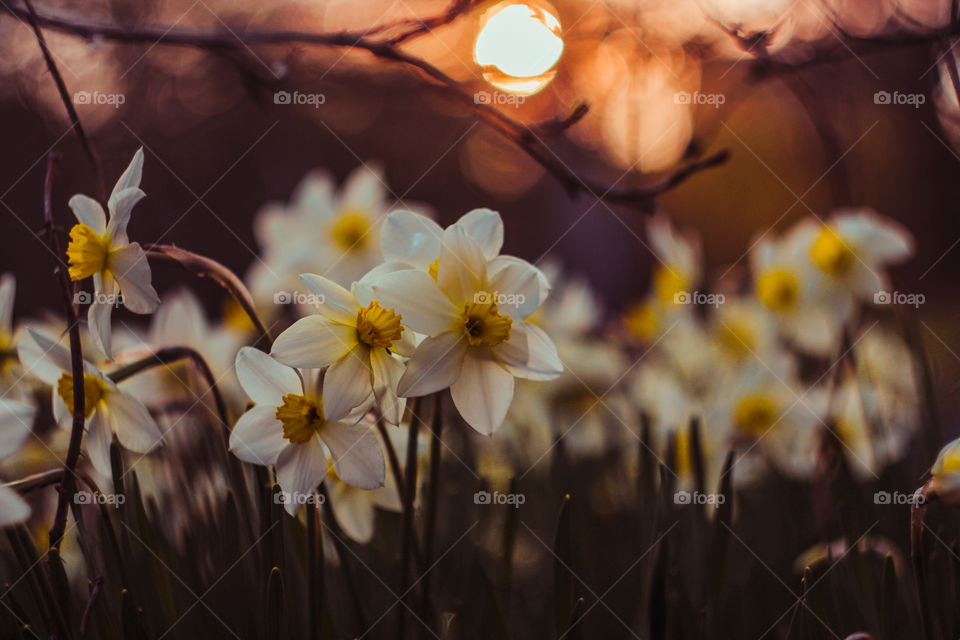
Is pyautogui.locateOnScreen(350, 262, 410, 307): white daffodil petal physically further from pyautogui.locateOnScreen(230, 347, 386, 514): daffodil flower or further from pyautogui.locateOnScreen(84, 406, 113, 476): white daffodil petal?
pyautogui.locateOnScreen(84, 406, 113, 476): white daffodil petal

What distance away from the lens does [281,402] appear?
2.17ft

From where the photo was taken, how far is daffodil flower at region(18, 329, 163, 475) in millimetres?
679

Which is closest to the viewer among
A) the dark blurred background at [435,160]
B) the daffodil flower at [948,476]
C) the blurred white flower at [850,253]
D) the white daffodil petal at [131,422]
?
the daffodil flower at [948,476]

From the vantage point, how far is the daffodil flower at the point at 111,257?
62cm

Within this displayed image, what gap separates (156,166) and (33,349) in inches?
167

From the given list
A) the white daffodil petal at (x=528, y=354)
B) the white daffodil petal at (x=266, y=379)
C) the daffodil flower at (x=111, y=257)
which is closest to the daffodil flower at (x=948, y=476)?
the white daffodil petal at (x=528, y=354)

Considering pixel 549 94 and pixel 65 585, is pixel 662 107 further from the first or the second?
pixel 65 585

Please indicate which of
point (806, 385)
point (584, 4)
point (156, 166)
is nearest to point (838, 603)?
point (806, 385)

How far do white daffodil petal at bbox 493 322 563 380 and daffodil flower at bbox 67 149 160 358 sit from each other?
30cm

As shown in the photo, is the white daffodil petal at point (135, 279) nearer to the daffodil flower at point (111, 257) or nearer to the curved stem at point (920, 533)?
the daffodil flower at point (111, 257)

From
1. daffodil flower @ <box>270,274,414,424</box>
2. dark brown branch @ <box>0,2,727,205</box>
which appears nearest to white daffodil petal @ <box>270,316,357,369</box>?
daffodil flower @ <box>270,274,414,424</box>

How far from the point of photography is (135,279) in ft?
2.05

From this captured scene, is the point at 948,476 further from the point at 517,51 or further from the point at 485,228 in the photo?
the point at 517,51

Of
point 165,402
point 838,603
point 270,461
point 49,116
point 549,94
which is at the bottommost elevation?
point 838,603
